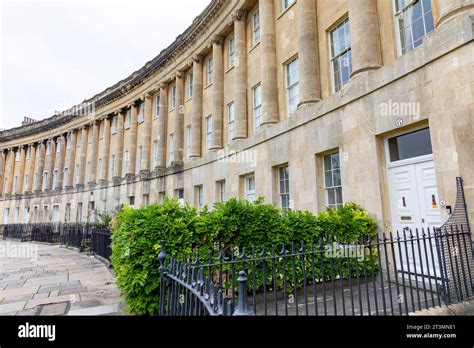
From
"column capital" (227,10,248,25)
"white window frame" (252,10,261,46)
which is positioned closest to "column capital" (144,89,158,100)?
"column capital" (227,10,248,25)

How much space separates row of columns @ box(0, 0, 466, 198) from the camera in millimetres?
8461

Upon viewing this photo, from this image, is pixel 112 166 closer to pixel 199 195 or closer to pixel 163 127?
pixel 163 127

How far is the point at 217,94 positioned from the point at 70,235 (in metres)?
12.3

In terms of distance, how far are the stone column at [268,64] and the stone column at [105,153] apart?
73.3 ft

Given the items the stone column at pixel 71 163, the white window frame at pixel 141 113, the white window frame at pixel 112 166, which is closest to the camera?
the white window frame at pixel 141 113

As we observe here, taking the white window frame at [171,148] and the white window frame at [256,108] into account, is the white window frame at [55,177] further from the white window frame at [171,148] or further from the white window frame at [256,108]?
the white window frame at [256,108]

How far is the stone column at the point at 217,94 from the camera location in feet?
55.2

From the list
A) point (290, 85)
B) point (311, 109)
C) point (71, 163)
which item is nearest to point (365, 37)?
point (311, 109)

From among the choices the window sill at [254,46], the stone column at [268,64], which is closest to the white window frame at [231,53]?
the window sill at [254,46]

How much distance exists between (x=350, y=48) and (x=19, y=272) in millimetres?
13357

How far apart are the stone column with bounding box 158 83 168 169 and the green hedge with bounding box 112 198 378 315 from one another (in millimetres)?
16744

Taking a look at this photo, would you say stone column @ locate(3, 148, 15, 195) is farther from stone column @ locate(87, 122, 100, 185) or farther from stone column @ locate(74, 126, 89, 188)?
stone column @ locate(87, 122, 100, 185)

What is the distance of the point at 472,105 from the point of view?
17.8 ft
